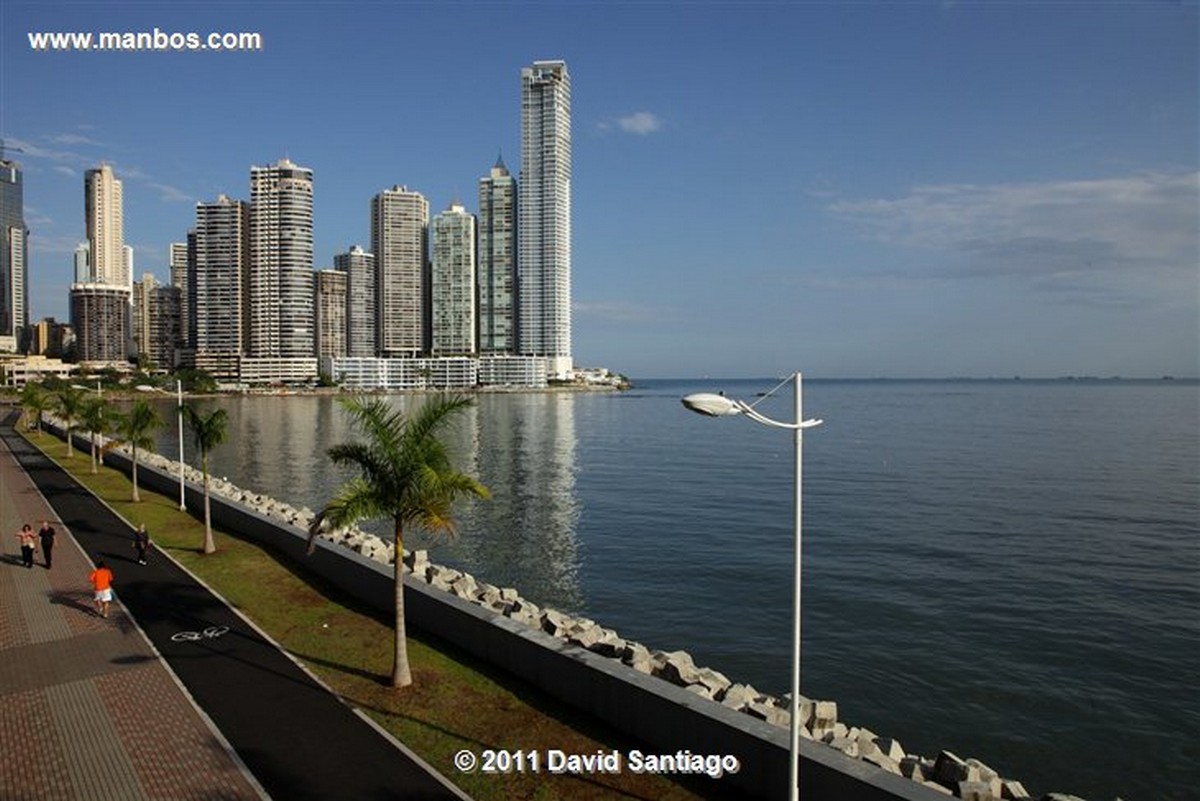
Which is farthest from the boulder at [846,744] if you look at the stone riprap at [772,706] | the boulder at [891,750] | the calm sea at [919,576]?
the calm sea at [919,576]

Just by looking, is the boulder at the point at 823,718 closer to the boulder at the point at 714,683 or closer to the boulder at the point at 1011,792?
the boulder at the point at 714,683

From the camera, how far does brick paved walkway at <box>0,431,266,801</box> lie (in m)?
10.6

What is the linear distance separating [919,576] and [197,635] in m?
24.3

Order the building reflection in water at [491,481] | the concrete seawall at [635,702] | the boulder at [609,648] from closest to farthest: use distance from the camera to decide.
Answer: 1. the concrete seawall at [635,702]
2. the boulder at [609,648]
3. the building reflection in water at [491,481]

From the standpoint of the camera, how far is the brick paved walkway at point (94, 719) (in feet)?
34.6

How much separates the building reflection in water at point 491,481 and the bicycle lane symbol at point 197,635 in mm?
6308

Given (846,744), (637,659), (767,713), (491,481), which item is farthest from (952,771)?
(491,481)

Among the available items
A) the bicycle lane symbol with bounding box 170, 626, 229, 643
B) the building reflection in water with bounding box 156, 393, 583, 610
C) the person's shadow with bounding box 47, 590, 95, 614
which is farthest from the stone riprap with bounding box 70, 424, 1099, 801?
the person's shadow with bounding box 47, 590, 95, 614

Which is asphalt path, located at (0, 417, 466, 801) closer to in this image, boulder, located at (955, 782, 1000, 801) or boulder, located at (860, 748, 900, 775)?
boulder, located at (860, 748, 900, 775)

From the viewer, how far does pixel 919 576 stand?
1145 inches

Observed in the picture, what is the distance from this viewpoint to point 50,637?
54.3ft

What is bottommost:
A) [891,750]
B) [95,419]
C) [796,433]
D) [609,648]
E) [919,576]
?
[919,576]

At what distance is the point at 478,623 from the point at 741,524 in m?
25.5

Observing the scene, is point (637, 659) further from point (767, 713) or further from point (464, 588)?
point (464, 588)
